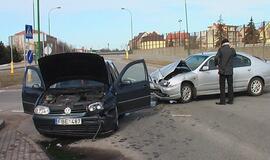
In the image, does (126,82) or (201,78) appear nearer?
(126,82)

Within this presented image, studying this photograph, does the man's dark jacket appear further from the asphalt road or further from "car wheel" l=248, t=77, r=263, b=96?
"car wheel" l=248, t=77, r=263, b=96

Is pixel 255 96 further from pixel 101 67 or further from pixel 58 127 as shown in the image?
pixel 58 127

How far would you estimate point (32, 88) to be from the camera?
11.8 metres

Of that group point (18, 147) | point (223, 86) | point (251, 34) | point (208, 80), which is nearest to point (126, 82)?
point (18, 147)

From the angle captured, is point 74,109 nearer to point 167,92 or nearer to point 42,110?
point 42,110

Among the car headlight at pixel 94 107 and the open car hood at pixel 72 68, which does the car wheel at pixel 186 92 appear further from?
the car headlight at pixel 94 107

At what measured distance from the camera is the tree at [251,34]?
47.4 m

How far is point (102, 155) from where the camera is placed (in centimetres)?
881

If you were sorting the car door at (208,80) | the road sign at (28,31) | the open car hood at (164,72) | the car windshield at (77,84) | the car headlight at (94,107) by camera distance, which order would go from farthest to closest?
the road sign at (28,31) → the car door at (208,80) → the open car hood at (164,72) → the car windshield at (77,84) → the car headlight at (94,107)

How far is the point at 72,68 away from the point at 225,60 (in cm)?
503

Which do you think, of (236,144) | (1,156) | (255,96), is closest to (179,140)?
(236,144)

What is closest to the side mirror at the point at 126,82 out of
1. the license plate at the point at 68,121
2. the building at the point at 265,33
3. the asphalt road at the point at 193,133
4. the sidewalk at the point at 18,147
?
the asphalt road at the point at 193,133

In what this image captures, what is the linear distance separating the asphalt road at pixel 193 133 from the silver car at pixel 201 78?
1.57 feet

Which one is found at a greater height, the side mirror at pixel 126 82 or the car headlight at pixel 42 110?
the side mirror at pixel 126 82
